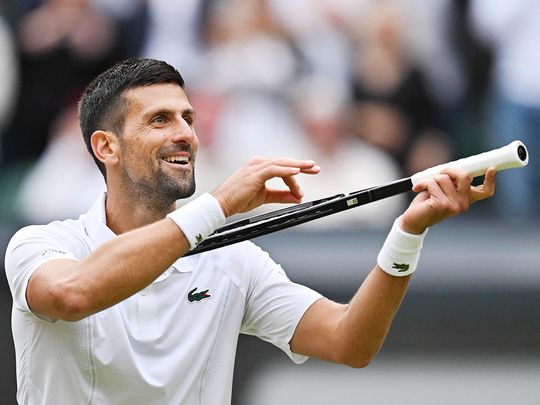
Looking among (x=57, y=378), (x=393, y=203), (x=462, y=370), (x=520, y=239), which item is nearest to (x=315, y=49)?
(x=393, y=203)

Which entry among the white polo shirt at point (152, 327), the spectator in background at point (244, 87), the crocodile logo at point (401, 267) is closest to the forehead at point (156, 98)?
the white polo shirt at point (152, 327)

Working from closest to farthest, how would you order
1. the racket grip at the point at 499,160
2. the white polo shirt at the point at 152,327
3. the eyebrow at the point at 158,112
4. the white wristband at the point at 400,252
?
the racket grip at the point at 499,160
the white wristband at the point at 400,252
the white polo shirt at the point at 152,327
the eyebrow at the point at 158,112

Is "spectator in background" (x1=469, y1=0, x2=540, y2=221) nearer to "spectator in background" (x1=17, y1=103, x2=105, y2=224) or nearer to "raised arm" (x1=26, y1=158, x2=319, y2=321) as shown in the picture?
"spectator in background" (x1=17, y1=103, x2=105, y2=224)

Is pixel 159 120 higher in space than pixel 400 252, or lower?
higher

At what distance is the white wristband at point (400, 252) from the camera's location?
412cm

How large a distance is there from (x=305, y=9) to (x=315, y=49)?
30 cm

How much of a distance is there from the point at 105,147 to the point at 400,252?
53.0 inches

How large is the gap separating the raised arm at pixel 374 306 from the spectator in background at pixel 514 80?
407 centimetres

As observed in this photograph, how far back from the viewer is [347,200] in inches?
163

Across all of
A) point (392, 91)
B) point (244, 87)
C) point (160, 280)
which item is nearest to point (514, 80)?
point (392, 91)

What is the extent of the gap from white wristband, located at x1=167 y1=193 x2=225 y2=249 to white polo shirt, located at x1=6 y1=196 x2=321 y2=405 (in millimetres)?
537

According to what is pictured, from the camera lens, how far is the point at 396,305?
4.25m

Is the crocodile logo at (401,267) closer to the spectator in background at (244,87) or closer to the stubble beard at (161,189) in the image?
the stubble beard at (161,189)

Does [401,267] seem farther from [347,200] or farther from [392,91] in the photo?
[392,91]
